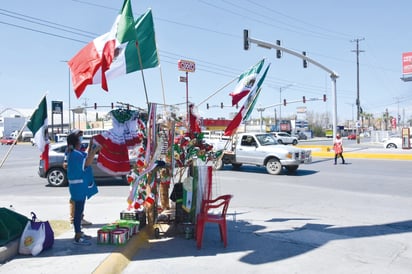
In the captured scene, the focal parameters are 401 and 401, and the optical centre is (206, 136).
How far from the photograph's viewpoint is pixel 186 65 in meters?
11.4

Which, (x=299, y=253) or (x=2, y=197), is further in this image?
(x=2, y=197)

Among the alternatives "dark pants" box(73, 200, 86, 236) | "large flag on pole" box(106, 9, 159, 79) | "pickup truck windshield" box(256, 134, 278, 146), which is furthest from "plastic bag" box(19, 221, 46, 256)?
"pickup truck windshield" box(256, 134, 278, 146)

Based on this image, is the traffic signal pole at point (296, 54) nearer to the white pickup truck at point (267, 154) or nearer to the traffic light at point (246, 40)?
the traffic light at point (246, 40)

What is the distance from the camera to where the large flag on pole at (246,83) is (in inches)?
303

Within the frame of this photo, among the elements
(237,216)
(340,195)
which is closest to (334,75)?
(340,195)

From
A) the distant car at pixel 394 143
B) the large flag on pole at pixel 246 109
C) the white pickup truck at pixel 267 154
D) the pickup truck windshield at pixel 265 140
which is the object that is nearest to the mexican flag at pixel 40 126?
the large flag on pole at pixel 246 109

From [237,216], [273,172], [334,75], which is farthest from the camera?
[334,75]

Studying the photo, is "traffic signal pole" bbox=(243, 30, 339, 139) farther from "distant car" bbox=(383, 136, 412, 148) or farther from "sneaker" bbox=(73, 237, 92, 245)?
"sneaker" bbox=(73, 237, 92, 245)

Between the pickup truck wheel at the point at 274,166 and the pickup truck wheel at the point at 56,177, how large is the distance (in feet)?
27.6

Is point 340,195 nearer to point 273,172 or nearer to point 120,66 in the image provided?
point 273,172

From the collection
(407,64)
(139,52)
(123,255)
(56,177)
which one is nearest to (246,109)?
(139,52)

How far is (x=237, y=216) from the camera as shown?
338 inches

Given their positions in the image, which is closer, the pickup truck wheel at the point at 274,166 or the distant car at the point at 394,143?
the pickup truck wheel at the point at 274,166

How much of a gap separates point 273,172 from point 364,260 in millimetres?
11718
